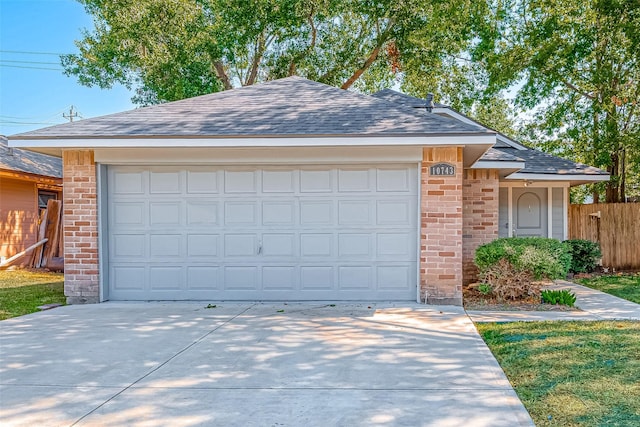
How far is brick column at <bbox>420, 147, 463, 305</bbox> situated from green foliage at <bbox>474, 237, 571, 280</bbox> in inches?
23.1

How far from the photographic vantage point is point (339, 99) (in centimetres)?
916

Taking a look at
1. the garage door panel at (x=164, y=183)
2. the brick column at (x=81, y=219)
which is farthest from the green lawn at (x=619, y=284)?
the brick column at (x=81, y=219)

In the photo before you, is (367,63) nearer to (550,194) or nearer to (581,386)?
(550,194)

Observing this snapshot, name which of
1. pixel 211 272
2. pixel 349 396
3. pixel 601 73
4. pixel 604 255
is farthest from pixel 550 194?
pixel 349 396

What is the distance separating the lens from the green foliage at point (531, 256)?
772 cm

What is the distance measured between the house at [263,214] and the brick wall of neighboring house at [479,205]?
2094mm

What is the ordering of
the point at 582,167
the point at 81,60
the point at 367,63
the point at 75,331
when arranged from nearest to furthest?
the point at 75,331
the point at 582,167
the point at 81,60
the point at 367,63

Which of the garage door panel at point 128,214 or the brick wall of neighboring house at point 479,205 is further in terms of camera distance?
the brick wall of neighboring house at point 479,205

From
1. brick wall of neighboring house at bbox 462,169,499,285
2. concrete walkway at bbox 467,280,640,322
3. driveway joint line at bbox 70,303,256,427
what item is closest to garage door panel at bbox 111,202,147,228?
driveway joint line at bbox 70,303,256,427

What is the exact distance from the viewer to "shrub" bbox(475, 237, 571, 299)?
7742 mm

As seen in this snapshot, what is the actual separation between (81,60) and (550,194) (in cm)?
1714

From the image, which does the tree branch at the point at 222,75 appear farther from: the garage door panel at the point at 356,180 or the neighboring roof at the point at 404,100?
the garage door panel at the point at 356,180

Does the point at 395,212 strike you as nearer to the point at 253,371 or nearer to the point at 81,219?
the point at 253,371

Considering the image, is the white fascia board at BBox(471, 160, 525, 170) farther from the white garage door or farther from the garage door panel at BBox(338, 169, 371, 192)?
the garage door panel at BBox(338, 169, 371, 192)
